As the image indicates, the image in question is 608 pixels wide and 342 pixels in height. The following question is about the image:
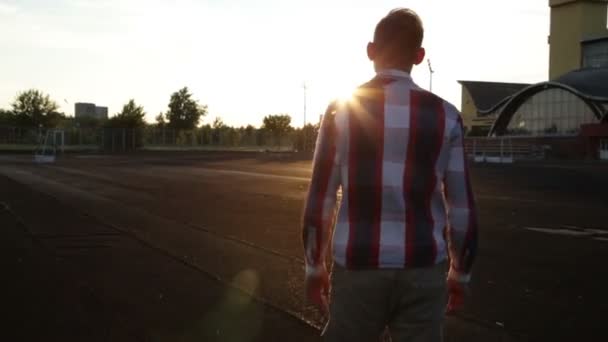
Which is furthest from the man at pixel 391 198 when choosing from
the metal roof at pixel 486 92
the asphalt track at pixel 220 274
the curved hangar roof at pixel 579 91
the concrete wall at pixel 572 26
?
the concrete wall at pixel 572 26

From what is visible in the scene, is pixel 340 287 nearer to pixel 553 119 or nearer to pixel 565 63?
pixel 553 119

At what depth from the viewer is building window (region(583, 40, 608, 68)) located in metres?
111

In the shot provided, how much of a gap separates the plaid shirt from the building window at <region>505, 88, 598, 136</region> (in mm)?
83741

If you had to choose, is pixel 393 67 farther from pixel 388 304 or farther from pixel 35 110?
pixel 35 110

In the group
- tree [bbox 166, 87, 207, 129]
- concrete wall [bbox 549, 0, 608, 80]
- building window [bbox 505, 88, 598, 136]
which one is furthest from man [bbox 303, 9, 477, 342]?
concrete wall [bbox 549, 0, 608, 80]

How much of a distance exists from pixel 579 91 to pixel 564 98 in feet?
9.71

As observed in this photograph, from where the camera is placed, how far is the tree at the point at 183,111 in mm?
100750

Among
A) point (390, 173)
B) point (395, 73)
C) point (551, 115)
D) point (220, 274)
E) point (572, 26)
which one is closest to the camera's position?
point (390, 173)

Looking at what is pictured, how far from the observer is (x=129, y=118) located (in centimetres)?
9200

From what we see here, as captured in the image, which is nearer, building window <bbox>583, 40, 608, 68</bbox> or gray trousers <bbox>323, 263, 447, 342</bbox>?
gray trousers <bbox>323, 263, 447, 342</bbox>

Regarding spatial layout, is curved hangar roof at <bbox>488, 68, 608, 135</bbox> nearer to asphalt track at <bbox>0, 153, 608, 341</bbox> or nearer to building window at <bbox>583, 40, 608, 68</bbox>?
building window at <bbox>583, 40, 608, 68</bbox>

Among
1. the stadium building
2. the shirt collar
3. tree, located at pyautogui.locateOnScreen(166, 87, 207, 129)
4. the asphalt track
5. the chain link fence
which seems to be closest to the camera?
the shirt collar

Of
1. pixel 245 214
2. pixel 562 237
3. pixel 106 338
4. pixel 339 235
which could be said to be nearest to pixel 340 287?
pixel 339 235

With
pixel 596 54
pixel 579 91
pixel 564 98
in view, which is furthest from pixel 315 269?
pixel 596 54
